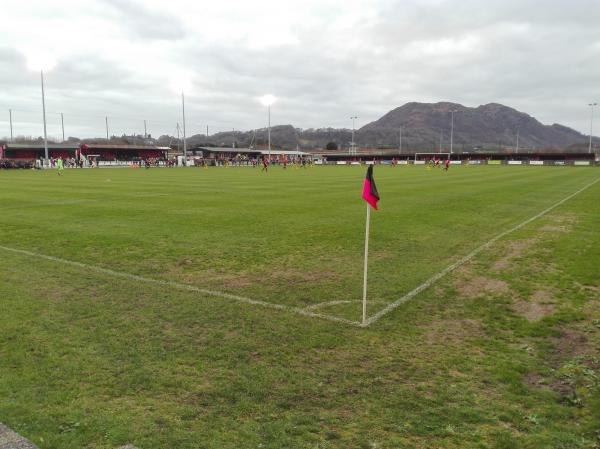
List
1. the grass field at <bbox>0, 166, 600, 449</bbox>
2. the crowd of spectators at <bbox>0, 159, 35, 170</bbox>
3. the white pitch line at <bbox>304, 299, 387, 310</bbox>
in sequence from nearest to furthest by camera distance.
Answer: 1. the grass field at <bbox>0, 166, 600, 449</bbox>
2. the white pitch line at <bbox>304, 299, 387, 310</bbox>
3. the crowd of spectators at <bbox>0, 159, 35, 170</bbox>

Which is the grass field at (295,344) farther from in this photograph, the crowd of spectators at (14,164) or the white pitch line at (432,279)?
the crowd of spectators at (14,164)

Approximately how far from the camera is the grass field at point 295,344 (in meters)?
3.84

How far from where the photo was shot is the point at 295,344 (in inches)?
217

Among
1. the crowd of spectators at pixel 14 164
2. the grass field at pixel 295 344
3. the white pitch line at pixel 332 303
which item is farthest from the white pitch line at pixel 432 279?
the crowd of spectators at pixel 14 164

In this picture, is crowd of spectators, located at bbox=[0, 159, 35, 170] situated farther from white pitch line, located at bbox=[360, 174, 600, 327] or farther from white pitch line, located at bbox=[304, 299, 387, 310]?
white pitch line, located at bbox=[304, 299, 387, 310]

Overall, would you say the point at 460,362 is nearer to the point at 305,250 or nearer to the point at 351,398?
the point at 351,398

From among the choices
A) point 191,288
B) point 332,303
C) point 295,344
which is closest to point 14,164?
point 191,288

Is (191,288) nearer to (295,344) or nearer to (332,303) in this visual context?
(332,303)

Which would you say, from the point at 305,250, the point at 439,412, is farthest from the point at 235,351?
the point at 305,250

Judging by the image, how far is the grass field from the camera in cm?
384

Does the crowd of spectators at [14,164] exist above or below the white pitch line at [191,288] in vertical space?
above

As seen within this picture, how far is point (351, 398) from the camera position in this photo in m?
4.32

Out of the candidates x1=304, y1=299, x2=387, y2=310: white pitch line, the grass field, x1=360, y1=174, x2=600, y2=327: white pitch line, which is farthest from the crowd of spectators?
x1=304, y1=299, x2=387, y2=310: white pitch line

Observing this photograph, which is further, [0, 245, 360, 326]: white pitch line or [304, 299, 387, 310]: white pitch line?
[304, 299, 387, 310]: white pitch line
